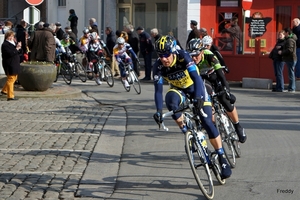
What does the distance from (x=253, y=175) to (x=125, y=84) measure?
35.9 feet

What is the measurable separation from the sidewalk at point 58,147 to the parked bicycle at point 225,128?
148 cm

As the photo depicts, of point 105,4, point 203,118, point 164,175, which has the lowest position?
point 164,175

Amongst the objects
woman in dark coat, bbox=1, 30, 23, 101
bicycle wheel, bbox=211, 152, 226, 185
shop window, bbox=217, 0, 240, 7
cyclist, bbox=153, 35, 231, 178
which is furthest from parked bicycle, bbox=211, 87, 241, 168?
shop window, bbox=217, 0, 240, 7

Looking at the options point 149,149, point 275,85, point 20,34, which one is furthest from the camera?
point 20,34

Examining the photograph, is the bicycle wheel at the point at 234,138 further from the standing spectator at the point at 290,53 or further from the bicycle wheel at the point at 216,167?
the standing spectator at the point at 290,53

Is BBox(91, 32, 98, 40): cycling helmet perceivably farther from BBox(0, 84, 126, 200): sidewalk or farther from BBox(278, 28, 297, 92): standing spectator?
BBox(278, 28, 297, 92): standing spectator

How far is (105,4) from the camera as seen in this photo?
31.5 metres

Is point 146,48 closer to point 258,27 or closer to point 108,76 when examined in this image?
point 108,76

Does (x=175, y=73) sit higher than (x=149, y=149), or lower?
higher

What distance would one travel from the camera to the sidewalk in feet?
27.2

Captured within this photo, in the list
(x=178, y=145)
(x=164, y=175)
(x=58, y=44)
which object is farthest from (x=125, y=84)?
(x=164, y=175)

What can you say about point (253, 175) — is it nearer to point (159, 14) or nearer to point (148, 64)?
point (148, 64)

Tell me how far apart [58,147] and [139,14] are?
2047 centimetres

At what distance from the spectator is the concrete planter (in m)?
1.40
